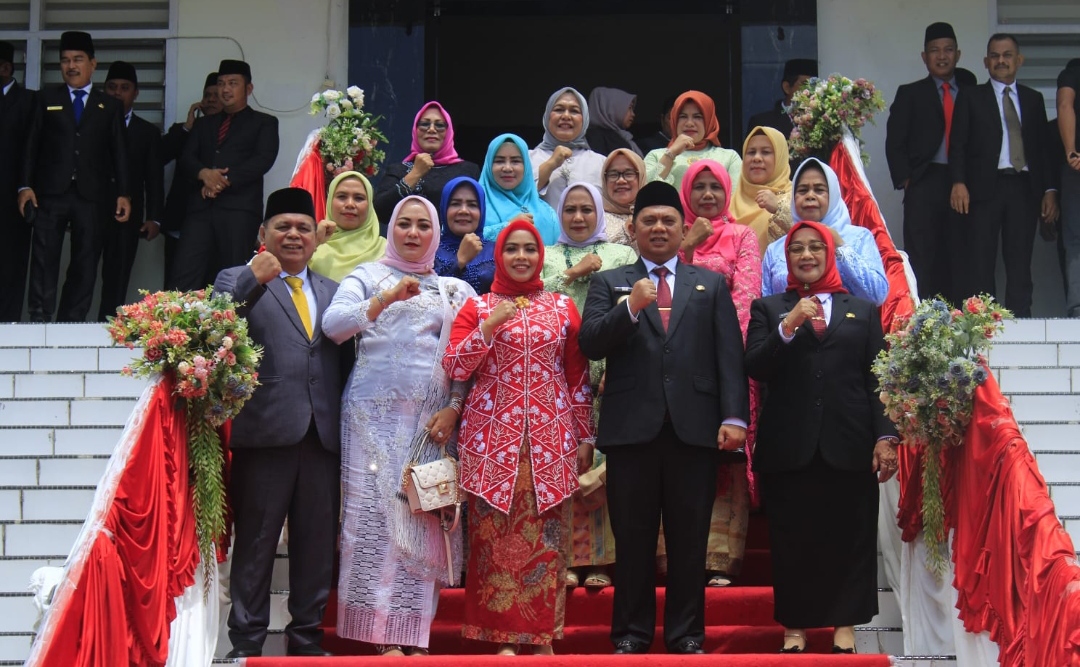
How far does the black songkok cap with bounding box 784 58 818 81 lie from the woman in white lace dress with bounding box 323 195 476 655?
17.7 feet

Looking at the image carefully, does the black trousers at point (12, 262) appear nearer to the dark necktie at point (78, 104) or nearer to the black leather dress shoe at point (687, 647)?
the dark necktie at point (78, 104)

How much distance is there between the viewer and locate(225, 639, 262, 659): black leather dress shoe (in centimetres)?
602

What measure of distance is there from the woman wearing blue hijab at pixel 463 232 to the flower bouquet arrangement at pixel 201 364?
160cm

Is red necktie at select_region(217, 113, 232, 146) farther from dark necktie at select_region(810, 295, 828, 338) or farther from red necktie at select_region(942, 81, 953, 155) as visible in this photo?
dark necktie at select_region(810, 295, 828, 338)

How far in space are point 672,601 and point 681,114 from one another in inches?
135

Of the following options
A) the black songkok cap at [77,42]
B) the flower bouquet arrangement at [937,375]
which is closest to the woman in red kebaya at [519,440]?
the flower bouquet arrangement at [937,375]

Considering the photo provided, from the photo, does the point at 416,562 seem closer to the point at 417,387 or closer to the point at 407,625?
the point at 407,625

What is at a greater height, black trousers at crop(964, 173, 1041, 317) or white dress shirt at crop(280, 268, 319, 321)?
black trousers at crop(964, 173, 1041, 317)

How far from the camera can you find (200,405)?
6133 mm

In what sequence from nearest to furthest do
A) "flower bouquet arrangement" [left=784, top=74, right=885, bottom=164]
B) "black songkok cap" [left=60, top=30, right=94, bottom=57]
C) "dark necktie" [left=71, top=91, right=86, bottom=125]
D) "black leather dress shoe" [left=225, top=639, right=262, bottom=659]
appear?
"black leather dress shoe" [left=225, top=639, right=262, bottom=659] < "flower bouquet arrangement" [left=784, top=74, right=885, bottom=164] < "dark necktie" [left=71, top=91, right=86, bottom=125] < "black songkok cap" [left=60, top=30, right=94, bottom=57]

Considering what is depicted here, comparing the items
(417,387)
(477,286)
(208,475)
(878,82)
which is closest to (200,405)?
(208,475)

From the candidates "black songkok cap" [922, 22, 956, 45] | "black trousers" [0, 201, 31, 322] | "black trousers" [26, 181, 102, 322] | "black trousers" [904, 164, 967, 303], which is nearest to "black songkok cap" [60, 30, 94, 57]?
"black trousers" [26, 181, 102, 322]

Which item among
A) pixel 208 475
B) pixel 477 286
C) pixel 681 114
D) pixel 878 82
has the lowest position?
pixel 208 475

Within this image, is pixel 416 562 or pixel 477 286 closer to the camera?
pixel 416 562
